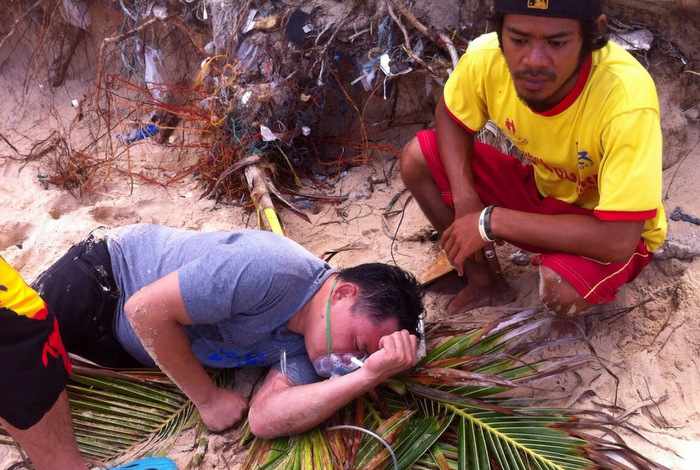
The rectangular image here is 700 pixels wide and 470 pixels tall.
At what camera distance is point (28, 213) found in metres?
3.35

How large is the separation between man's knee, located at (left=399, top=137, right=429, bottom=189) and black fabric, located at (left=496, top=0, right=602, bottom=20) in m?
0.73

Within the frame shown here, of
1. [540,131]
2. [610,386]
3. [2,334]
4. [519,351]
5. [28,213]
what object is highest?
[540,131]

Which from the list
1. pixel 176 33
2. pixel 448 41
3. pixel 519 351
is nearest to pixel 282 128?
pixel 448 41

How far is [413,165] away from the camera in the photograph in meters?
2.40

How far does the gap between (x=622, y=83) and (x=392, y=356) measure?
0.96m

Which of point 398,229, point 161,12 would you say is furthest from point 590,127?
point 161,12

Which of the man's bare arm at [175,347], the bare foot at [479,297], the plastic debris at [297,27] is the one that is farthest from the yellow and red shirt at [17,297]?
the plastic debris at [297,27]

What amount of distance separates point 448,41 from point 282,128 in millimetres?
912

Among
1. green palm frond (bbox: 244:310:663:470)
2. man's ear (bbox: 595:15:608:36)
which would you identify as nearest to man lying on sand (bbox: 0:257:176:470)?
green palm frond (bbox: 244:310:663:470)

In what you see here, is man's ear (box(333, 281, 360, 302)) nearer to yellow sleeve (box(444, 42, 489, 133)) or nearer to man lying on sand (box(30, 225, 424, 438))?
man lying on sand (box(30, 225, 424, 438))

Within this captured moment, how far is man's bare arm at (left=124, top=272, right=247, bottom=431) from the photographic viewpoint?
1.79 m

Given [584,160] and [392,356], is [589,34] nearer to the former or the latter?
[584,160]

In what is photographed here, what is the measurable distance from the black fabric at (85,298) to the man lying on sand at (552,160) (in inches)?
43.0

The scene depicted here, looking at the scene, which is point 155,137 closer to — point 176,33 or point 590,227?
point 176,33
